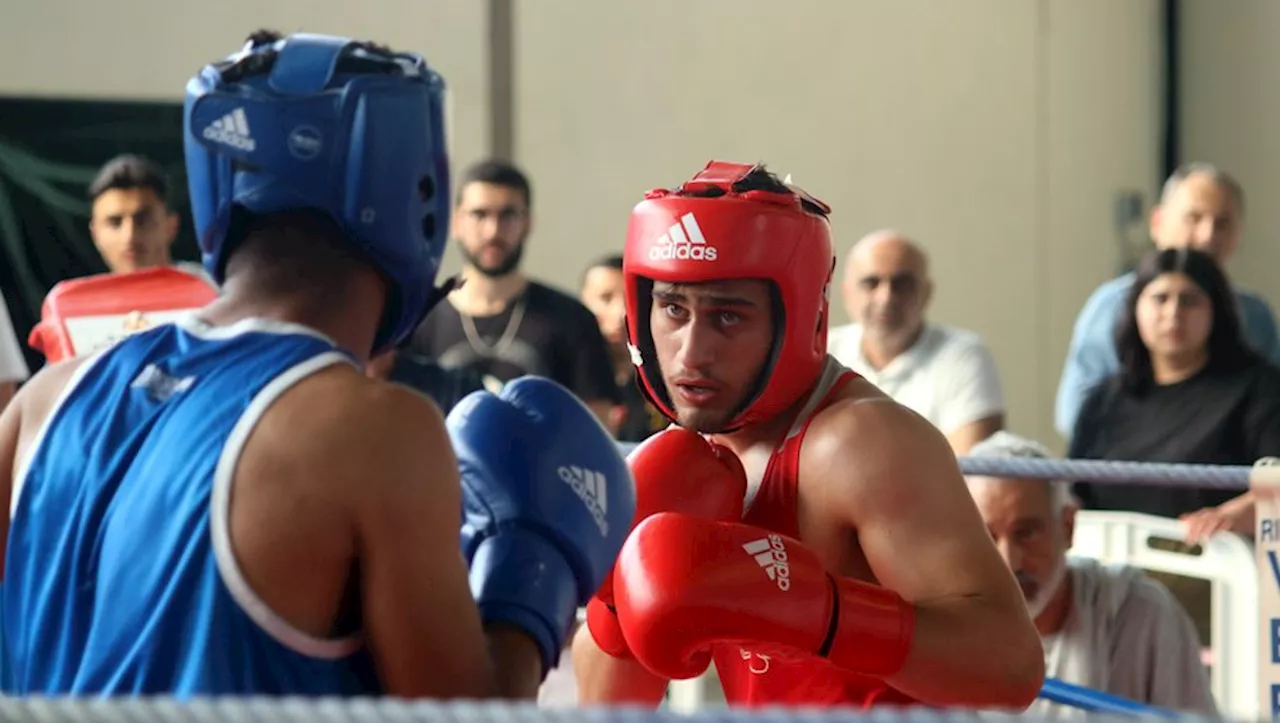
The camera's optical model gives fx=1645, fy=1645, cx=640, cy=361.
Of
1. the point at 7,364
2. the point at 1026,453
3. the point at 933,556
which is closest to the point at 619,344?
the point at 1026,453

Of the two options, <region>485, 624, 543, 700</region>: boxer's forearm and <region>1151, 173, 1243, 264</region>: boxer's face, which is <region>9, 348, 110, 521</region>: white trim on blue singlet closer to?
<region>485, 624, 543, 700</region>: boxer's forearm

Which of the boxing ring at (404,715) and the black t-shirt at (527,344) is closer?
the boxing ring at (404,715)

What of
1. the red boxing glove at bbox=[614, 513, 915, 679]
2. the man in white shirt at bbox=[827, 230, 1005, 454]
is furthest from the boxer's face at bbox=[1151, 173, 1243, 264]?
the red boxing glove at bbox=[614, 513, 915, 679]

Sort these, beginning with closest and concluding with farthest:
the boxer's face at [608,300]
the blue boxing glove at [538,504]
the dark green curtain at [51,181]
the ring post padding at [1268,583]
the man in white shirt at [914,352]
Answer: the blue boxing glove at [538,504] < the ring post padding at [1268,583] < the man in white shirt at [914,352] < the boxer's face at [608,300] < the dark green curtain at [51,181]

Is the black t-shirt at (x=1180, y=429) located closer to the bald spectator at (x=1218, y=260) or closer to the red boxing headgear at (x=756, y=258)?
the bald spectator at (x=1218, y=260)

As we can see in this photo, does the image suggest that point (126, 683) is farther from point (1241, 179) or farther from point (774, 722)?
point (1241, 179)

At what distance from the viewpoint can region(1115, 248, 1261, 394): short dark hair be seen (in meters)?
3.20

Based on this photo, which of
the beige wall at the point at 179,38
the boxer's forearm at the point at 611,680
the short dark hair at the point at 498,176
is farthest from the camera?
the beige wall at the point at 179,38

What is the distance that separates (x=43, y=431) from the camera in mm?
1176

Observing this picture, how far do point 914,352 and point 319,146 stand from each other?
260 cm

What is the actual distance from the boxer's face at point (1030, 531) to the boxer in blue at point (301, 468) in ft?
4.69

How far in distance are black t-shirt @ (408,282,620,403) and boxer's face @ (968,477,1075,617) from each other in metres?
1.19

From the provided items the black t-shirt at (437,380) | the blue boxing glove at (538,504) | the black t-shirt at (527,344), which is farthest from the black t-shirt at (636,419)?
the blue boxing glove at (538,504)

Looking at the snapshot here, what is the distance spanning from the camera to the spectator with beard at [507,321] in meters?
3.61
